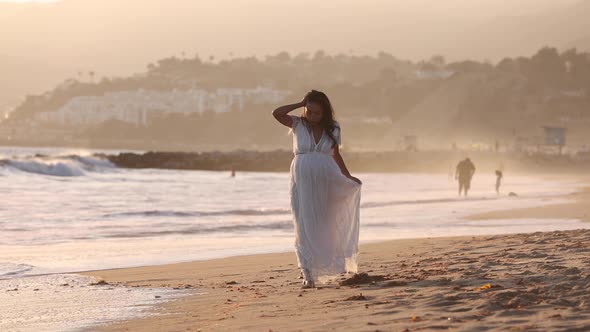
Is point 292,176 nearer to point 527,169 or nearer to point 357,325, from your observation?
point 357,325

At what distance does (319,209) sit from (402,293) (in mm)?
1269

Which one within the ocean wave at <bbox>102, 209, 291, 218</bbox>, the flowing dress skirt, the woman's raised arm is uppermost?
the woman's raised arm

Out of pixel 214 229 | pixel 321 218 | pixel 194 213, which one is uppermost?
pixel 321 218

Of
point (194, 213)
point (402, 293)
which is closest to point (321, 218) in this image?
point (402, 293)

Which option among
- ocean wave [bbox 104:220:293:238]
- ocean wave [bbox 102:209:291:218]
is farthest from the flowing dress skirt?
ocean wave [bbox 102:209:291:218]

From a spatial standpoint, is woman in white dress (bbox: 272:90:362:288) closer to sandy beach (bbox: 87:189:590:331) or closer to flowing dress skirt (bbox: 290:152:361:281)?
flowing dress skirt (bbox: 290:152:361:281)

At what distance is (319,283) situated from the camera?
8031mm

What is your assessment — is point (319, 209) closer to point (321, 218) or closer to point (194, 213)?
point (321, 218)

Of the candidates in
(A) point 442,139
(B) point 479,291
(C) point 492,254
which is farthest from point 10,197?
A: (A) point 442,139

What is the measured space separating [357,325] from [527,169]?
77.7m

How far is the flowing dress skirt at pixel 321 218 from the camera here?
783 centimetres

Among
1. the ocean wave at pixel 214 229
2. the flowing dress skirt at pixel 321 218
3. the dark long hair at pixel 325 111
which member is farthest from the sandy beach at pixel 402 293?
the ocean wave at pixel 214 229

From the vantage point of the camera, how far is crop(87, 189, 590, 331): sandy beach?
5.79 m

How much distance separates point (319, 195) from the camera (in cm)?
789
